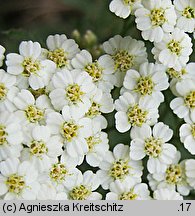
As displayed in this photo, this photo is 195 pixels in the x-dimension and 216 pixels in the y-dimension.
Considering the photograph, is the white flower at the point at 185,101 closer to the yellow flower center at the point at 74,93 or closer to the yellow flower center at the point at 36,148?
the yellow flower center at the point at 74,93

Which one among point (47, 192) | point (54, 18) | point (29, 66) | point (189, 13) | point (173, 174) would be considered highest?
point (54, 18)

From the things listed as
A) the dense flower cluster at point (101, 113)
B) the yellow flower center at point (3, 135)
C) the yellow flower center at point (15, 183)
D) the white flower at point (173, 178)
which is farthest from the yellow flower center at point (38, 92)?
the white flower at point (173, 178)

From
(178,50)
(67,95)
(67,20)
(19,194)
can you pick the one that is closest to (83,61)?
(67,95)

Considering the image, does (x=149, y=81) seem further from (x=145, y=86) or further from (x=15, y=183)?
(x=15, y=183)

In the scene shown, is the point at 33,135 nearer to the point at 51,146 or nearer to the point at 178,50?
the point at 51,146

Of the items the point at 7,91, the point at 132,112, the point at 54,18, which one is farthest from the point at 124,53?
the point at 54,18

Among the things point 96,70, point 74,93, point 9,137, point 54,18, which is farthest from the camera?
point 54,18
